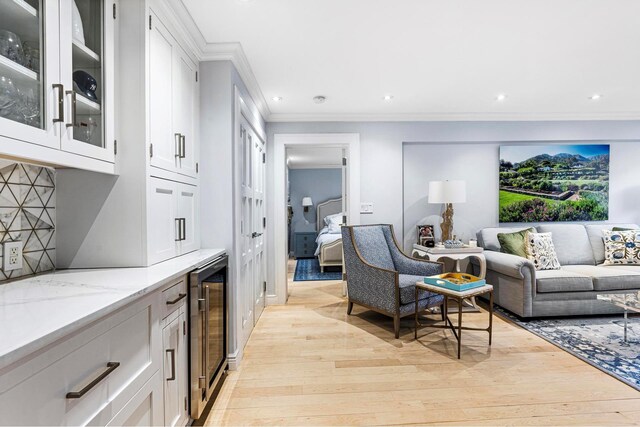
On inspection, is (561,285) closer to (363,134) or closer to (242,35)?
(363,134)

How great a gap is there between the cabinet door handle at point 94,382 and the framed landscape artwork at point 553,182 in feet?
14.2

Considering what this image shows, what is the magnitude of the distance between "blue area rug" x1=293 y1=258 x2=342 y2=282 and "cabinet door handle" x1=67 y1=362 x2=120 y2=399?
4.26m

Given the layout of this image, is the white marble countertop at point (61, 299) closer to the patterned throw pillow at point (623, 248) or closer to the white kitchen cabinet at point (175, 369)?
the white kitchen cabinet at point (175, 369)

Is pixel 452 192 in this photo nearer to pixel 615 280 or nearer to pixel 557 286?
pixel 557 286

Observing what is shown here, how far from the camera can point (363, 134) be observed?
4.08m

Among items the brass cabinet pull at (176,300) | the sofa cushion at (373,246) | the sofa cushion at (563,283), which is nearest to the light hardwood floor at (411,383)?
the sofa cushion at (563,283)

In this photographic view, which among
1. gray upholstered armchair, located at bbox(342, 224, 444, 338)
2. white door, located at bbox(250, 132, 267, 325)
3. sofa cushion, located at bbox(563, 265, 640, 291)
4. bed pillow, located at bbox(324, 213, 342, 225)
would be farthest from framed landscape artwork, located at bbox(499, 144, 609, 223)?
bed pillow, located at bbox(324, 213, 342, 225)

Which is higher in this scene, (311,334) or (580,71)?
(580,71)

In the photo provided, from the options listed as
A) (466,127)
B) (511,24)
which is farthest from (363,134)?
(511,24)

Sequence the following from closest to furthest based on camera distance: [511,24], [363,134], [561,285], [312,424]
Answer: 1. [312,424]
2. [511,24]
3. [561,285]
4. [363,134]

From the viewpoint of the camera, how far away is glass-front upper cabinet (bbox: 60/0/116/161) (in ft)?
4.03

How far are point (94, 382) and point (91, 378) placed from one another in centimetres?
2

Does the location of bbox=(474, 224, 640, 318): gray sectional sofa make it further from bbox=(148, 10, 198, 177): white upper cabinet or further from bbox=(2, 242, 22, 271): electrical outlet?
bbox=(2, 242, 22, 271): electrical outlet

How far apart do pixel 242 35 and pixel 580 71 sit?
114 inches
